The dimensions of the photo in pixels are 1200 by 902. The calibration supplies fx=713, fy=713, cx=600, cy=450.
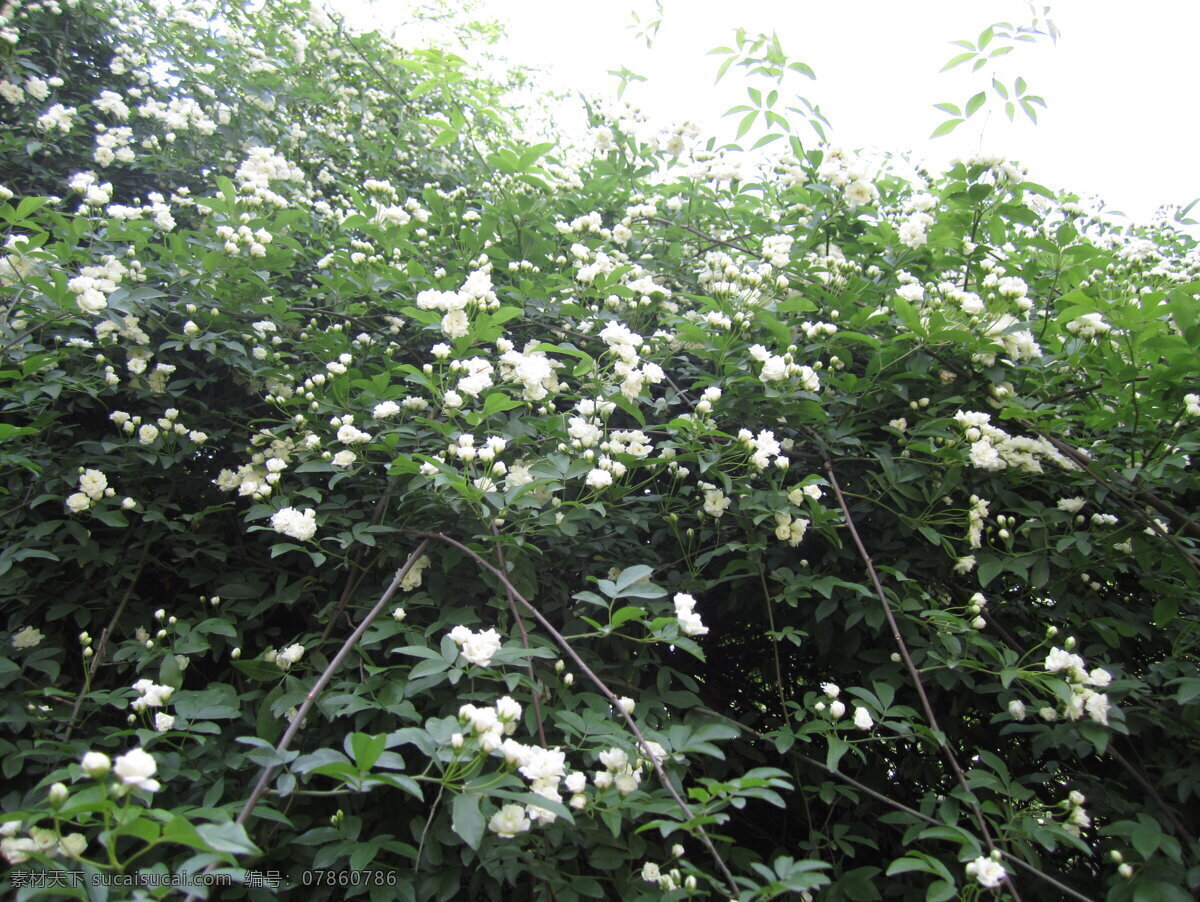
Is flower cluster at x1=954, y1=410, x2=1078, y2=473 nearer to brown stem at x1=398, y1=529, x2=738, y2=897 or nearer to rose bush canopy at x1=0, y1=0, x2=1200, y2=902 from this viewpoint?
rose bush canopy at x1=0, y1=0, x2=1200, y2=902

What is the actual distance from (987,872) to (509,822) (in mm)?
857

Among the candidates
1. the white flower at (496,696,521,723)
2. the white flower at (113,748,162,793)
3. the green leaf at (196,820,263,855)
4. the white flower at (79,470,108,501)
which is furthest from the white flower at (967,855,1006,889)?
the white flower at (79,470,108,501)

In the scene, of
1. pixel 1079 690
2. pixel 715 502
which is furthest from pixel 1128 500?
pixel 715 502

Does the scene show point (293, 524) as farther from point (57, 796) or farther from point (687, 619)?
point (687, 619)

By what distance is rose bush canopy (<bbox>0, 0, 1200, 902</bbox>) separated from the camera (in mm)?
1428

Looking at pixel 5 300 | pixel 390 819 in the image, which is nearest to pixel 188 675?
pixel 390 819

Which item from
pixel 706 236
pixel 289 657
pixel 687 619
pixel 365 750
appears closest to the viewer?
pixel 365 750

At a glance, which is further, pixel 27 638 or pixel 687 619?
pixel 27 638

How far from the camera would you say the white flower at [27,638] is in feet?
6.05

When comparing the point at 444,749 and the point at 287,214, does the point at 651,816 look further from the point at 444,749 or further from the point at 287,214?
the point at 287,214

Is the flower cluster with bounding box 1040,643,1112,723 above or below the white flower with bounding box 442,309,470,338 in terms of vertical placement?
below

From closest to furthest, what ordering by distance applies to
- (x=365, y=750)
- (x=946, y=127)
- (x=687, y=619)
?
1. (x=365, y=750)
2. (x=687, y=619)
3. (x=946, y=127)

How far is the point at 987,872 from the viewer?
127 cm

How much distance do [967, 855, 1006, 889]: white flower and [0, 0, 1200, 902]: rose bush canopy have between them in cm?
7
